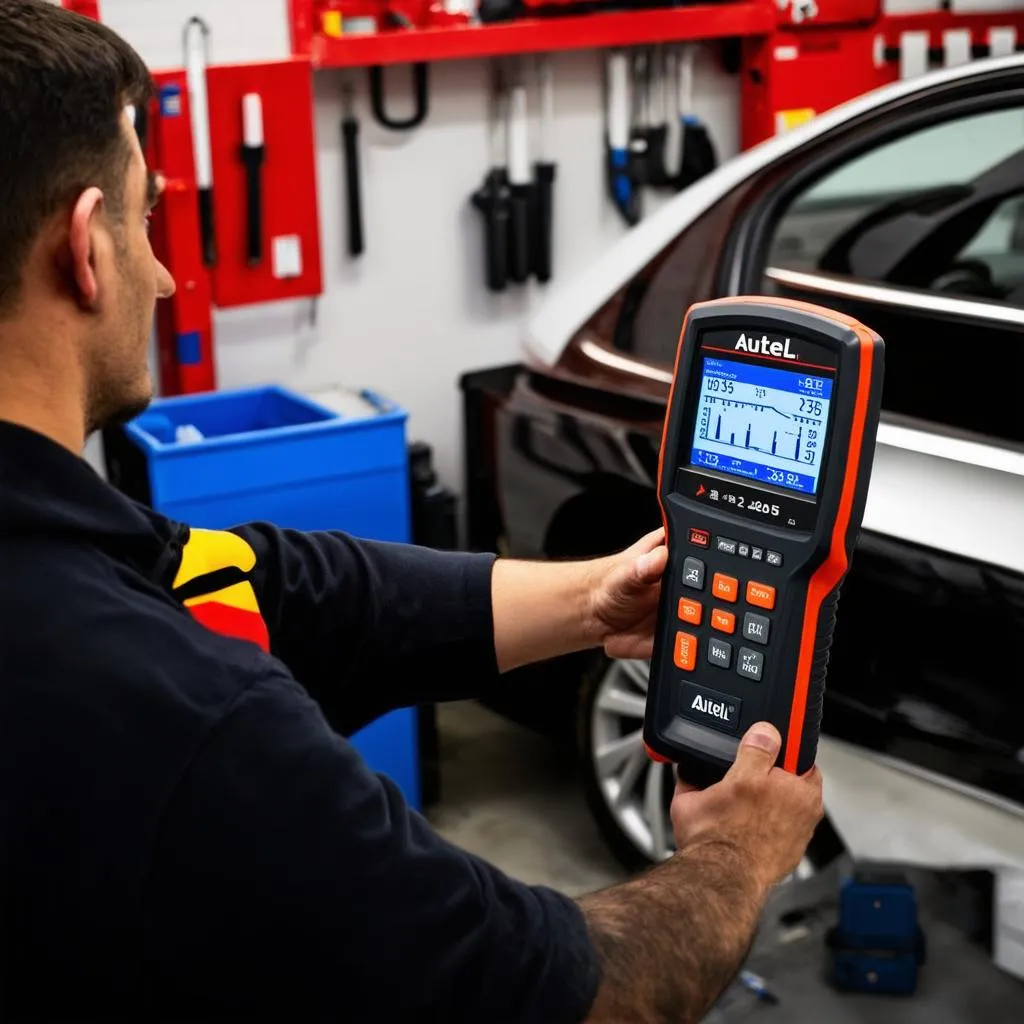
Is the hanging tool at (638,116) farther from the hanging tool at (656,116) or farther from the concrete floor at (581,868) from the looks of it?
the concrete floor at (581,868)

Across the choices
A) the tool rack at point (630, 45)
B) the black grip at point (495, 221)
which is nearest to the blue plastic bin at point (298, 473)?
the tool rack at point (630, 45)

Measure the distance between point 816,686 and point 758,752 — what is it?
7 cm

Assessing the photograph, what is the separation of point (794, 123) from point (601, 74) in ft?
1.62

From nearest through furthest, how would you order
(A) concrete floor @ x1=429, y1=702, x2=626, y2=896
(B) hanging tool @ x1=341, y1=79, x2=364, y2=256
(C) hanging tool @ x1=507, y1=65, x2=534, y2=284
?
1. (A) concrete floor @ x1=429, y1=702, x2=626, y2=896
2. (B) hanging tool @ x1=341, y1=79, x2=364, y2=256
3. (C) hanging tool @ x1=507, y1=65, x2=534, y2=284

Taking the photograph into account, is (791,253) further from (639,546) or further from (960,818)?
(639,546)

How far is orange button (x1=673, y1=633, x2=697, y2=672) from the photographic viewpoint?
1293 millimetres

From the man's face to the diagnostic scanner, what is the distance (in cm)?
44

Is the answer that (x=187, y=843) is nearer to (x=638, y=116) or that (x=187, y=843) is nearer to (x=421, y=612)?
(x=421, y=612)

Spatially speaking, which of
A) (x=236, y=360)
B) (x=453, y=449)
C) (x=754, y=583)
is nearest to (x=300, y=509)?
(x=236, y=360)

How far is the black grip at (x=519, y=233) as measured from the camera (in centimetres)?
366

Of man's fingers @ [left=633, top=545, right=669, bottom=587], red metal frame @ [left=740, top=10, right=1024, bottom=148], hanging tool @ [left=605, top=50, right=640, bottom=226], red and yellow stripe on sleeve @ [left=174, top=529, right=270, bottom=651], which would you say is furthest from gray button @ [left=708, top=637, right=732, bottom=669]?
red metal frame @ [left=740, top=10, right=1024, bottom=148]

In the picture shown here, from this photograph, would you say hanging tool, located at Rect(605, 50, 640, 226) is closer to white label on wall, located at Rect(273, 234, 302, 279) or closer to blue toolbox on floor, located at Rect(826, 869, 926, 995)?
white label on wall, located at Rect(273, 234, 302, 279)

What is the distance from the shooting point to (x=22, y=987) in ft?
3.11

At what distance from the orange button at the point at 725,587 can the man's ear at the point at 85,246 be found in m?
0.54
